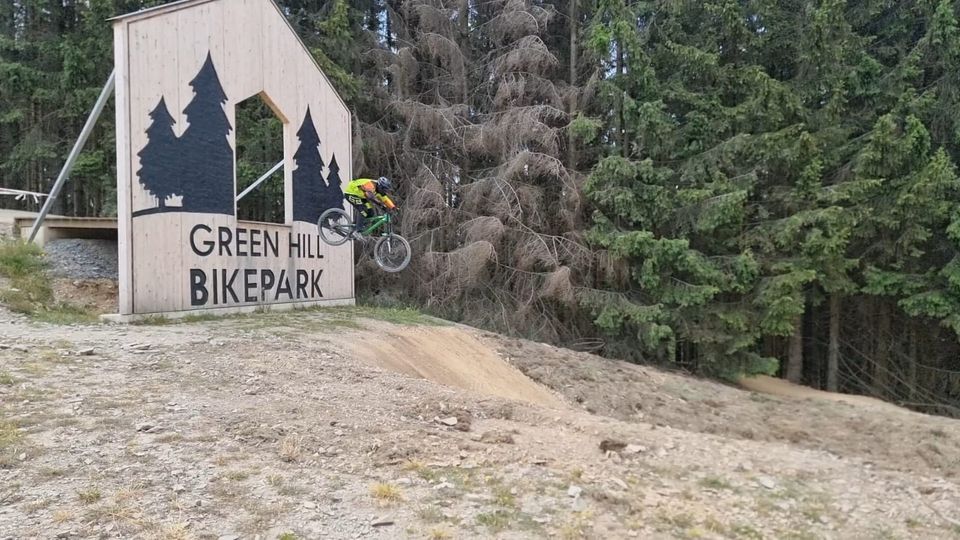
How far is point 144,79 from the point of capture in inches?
296

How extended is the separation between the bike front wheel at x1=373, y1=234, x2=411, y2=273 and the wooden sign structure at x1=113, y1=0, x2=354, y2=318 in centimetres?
172

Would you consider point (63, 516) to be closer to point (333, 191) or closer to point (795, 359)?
point (333, 191)

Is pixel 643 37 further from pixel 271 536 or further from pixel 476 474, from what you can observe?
pixel 271 536

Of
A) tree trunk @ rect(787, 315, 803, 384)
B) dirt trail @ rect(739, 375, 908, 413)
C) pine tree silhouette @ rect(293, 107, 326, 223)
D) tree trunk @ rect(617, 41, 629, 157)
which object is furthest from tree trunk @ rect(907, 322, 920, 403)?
pine tree silhouette @ rect(293, 107, 326, 223)

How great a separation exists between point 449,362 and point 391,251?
2.07m

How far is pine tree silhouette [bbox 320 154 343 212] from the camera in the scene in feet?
35.7

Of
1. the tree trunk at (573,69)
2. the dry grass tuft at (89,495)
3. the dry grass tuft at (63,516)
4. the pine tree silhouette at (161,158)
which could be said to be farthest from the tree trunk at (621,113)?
the dry grass tuft at (63,516)

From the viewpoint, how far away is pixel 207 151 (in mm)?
8414

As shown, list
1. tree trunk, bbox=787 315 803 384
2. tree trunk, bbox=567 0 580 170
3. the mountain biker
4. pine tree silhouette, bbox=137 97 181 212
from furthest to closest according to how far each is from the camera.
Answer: tree trunk, bbox=787 315 803 384
tree trunk, bbox=567 0 580 170
the mountain biker
pine tree silhouette, bbox=137 97 181 212

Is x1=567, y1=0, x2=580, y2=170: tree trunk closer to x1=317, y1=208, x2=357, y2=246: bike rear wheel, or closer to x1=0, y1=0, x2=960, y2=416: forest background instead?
x1=0, y1=0, x2=960, y2=416: forest background

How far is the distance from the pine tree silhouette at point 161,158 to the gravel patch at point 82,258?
12.1 feet

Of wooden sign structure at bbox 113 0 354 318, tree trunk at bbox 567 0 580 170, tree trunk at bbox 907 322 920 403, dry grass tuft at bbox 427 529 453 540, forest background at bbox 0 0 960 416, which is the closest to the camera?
dry grass tuft at bbox 427 529 453 540

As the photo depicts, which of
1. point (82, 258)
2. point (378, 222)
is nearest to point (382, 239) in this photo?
point (378, 222)

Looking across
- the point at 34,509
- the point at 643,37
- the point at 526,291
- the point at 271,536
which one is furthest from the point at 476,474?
the point at 643,37
